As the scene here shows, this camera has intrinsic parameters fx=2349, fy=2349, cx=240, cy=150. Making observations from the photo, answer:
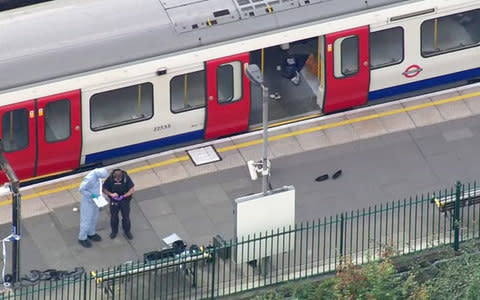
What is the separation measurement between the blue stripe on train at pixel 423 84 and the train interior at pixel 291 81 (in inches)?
47.5

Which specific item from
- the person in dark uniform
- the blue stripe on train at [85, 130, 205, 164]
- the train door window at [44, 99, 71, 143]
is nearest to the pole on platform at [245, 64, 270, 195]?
the person in dark uniform

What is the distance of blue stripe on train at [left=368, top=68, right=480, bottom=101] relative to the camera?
152 feet

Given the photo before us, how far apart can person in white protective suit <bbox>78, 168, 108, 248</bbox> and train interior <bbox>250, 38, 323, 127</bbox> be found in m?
4.93

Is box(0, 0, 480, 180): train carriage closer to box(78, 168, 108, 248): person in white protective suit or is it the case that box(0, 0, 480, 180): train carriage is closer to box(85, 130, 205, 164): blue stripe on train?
box(85, 130, 205, 164): blue stripe on train

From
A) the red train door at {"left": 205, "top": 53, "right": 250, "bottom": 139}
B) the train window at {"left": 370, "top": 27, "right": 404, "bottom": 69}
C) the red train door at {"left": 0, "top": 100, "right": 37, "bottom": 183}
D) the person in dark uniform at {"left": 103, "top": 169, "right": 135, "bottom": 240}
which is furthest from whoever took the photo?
the train window at {"left": 370, "top": 27, "right": 404, "bottom": 69}

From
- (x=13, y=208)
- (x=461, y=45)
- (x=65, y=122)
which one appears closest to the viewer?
(x=13, y=208)

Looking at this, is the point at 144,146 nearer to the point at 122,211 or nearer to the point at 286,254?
the point at 122,211

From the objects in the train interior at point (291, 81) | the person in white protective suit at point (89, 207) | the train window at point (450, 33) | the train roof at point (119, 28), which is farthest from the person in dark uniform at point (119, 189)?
the train window at point (450, 33)

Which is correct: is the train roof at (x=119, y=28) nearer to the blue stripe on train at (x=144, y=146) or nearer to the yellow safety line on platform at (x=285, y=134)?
the blue stripe on train at (x=144, y=146)

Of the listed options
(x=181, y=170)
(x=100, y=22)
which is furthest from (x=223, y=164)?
(x=100, y=22)

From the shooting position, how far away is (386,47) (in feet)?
150

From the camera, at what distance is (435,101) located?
46.3 meters

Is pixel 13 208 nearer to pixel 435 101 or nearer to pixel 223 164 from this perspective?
pixel 223 164

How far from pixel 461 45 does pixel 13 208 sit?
10.7m
